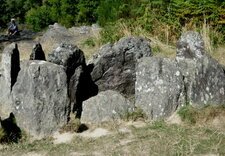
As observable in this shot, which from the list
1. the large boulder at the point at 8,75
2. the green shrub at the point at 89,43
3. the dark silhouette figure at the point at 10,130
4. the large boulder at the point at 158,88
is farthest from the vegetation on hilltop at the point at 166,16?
the dark silhouette figure at the point at 10,130

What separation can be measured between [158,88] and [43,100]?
2266mm

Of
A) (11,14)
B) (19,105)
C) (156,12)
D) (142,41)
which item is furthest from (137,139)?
(11,14)

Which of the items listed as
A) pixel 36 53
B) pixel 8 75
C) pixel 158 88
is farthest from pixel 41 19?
pixel 158 88

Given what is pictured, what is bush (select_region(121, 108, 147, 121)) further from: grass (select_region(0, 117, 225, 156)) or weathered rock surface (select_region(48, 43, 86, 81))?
weathered rock surface (select_region(48, 43, 86, 81))

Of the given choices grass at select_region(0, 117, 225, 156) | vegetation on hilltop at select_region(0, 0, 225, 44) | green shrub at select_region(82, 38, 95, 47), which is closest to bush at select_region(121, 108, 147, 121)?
grass at select_region(0, 117, 225, 156)

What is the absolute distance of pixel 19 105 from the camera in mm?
7121

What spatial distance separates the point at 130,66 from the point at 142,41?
28.9 inches

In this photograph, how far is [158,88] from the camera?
25.3 feet

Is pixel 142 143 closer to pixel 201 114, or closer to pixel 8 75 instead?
pixel 201 114

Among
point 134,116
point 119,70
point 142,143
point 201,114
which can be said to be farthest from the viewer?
point 119,70

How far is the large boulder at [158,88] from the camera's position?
299 inches

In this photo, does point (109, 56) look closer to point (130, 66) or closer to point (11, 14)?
point (130, 66)

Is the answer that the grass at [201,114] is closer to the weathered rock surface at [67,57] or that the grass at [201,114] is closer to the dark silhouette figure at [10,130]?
the weathered rock surface at [67,57]

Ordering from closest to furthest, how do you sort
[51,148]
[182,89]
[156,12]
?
[51,148]
[182,89]
[156,12]
